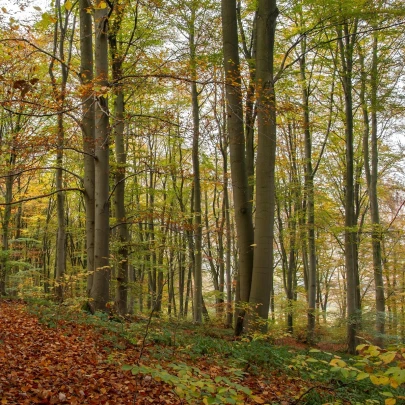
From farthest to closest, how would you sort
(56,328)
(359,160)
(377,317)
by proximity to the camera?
(359,160)
(377,317)
(56,328)

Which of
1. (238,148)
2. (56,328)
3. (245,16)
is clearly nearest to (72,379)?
(56,328)

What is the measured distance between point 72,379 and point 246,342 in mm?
3815

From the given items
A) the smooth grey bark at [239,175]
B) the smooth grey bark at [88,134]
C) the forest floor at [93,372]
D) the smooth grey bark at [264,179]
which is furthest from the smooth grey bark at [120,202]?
the smooth grey bark at [264,179]

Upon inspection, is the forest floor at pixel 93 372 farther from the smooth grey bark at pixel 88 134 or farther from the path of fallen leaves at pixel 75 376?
the smooth grey bark at pixel 88 134

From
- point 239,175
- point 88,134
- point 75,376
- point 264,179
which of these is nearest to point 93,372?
point 75,376

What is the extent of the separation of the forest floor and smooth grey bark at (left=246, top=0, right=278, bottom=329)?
1.72 meters

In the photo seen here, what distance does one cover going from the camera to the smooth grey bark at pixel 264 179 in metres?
7.36

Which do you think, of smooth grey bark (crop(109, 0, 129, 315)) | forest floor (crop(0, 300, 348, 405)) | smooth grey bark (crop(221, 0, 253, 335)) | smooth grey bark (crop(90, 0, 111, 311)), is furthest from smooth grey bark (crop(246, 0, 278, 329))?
smooth grey bark (crop(109, 0, 129, 315))

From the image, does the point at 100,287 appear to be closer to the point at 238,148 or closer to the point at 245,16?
the point at 238,148

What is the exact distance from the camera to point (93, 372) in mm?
4719

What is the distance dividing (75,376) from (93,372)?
316 mm

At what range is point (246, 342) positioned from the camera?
716 centimetres

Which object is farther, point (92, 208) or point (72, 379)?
point (92, 208)

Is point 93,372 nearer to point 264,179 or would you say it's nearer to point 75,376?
point 75,376
